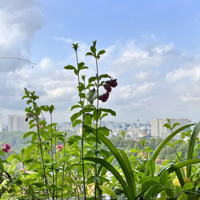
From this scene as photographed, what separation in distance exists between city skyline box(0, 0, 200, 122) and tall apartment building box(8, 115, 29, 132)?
41 millimetres

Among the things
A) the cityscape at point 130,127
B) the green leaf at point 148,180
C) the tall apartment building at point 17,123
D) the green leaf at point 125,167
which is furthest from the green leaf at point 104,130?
the tall apartment building at point 17,123

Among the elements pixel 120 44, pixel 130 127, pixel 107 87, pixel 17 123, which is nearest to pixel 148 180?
pixel 107 87

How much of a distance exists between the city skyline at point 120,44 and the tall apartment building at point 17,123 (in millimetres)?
41

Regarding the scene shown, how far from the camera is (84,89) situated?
806 millimetres

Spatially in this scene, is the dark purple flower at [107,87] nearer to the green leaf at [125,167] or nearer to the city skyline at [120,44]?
the green leaf at [125,167]

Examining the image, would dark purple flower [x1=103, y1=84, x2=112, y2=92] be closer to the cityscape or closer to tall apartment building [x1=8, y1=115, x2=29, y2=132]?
the cityscape

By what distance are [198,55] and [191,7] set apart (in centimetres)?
41

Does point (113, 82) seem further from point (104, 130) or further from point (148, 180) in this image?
point (148, 180)

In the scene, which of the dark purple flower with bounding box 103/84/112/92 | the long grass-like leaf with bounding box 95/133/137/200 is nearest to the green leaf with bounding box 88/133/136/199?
the long grass-like leaf with bounding box 95/133/137/200

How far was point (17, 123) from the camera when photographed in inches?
63.2

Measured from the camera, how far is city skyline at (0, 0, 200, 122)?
1.63 metres

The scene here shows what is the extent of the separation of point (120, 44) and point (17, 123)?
3.90 ft

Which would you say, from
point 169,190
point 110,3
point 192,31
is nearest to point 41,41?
point 110,3

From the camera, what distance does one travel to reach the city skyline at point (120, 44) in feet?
5.34
